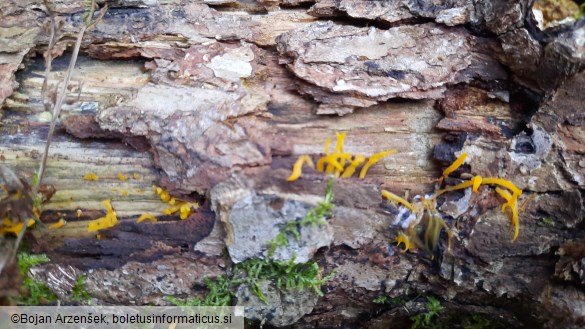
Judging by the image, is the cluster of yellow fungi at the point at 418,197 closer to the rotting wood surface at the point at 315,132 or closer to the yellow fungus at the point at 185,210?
the rotting wood surface at the point at 315,132

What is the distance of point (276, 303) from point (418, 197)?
3.65ft

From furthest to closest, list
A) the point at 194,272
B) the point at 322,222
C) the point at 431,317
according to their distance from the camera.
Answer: the point at 431,317, the point at 194,272, the point at 322,222

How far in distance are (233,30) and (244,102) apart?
1.77ft

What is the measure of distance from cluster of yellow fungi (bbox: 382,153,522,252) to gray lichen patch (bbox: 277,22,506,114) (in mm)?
533

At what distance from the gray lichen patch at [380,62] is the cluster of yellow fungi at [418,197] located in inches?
12.2

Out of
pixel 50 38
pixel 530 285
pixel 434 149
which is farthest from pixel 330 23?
pixel 530 285

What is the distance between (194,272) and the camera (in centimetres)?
323

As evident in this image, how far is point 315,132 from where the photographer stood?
3.20m

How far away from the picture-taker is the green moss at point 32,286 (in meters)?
3.24

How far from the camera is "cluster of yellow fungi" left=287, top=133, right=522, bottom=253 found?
10.0ft

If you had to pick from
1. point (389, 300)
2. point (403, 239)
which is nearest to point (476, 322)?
point (389, 300)

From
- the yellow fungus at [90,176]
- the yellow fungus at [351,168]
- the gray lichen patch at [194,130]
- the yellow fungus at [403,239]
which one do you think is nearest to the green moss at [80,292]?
the yellow fungus at [90,176]

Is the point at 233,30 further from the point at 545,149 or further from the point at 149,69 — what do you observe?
the point at 545,149

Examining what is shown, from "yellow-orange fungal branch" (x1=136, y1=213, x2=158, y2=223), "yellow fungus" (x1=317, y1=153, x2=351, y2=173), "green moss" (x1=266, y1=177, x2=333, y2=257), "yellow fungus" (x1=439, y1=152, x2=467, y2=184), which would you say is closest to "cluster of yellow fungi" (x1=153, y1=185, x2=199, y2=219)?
"yellow-orange fungal branch" (x1=136, y1=213, x2=158, y2=223)
